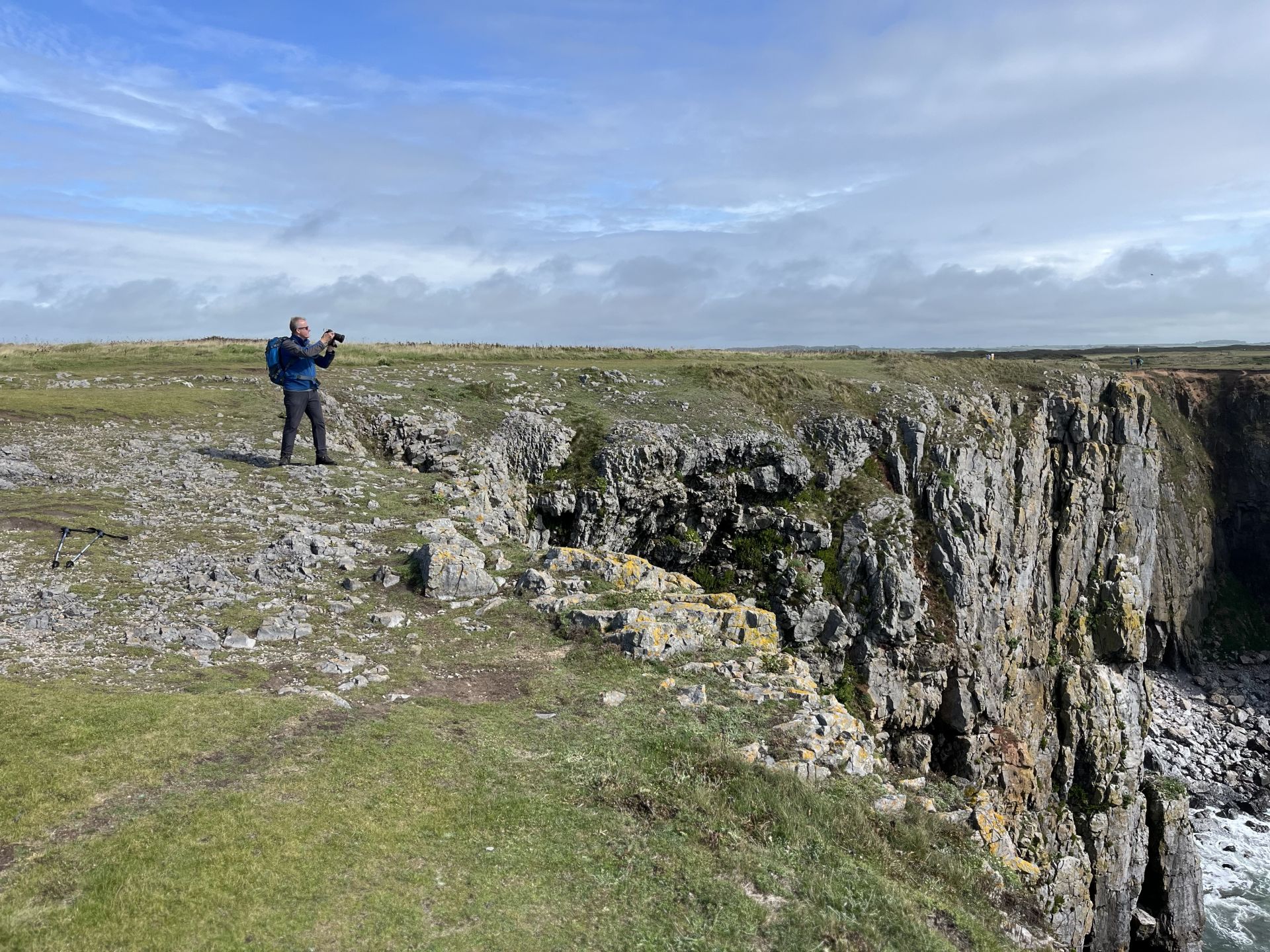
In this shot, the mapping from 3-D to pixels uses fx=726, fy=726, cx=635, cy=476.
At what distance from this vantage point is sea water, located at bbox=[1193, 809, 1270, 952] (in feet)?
140

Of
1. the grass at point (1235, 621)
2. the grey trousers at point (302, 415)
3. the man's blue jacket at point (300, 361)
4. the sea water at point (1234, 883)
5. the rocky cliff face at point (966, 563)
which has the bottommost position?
the sea water at point (1234, 883)

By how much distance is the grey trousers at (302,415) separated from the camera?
831 inches

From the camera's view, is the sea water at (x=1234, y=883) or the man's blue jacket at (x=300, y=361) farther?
the sea water at (x=1234, y=883)

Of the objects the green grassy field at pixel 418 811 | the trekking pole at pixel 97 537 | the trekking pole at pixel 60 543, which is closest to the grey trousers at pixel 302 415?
the green grassy field at pixel 418 811

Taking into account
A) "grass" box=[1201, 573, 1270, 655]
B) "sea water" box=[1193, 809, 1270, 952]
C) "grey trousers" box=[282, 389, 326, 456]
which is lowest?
"sea water" box=[1193, 809, 1270, 952]

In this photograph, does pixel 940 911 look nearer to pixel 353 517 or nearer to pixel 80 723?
pixel 80 723

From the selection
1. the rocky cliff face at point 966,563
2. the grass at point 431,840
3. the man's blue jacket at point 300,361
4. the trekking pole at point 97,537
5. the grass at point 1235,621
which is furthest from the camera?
the grass at point 1235,621

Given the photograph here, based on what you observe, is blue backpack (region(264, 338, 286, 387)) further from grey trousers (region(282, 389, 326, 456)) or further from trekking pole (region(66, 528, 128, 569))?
trekking pole (region(66, 528, 128, 569))

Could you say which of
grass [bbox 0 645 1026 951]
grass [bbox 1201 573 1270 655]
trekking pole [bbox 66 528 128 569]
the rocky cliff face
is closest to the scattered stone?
grass [bbox 0 645 1026 951]

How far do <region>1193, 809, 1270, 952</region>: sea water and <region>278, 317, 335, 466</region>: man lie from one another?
5598 cm

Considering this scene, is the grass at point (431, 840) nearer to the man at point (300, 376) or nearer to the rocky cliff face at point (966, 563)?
the rocky cliff face at point (966, 563)

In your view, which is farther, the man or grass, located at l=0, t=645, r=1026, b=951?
the man

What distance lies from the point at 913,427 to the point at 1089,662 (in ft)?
69.1

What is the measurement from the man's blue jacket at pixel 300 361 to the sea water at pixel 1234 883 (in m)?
56.5
